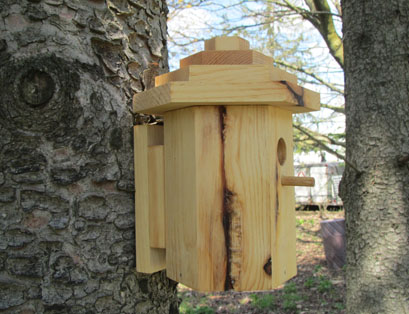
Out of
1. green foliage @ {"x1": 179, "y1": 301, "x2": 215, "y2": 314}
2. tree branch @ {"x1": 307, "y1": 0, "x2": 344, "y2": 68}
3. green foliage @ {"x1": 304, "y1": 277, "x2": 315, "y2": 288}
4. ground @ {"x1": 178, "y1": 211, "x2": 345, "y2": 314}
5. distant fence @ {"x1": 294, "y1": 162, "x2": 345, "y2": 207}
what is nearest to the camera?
green foliage @ {"x1": 179, "y1": 301, "x2": 215, "y2": 314}

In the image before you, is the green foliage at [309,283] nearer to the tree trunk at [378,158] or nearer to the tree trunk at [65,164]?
the tree trunk at [378,158]

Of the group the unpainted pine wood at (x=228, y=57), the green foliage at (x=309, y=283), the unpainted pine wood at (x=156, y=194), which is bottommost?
the green foliage at (x=309, y=283)

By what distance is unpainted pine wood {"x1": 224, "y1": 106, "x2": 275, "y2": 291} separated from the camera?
1.01 metres

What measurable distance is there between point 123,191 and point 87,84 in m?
0.32

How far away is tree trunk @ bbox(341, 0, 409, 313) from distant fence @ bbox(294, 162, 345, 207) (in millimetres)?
7066

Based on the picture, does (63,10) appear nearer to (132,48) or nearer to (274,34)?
(132,48)

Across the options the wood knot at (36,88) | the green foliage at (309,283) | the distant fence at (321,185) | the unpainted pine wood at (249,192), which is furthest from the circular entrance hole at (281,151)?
the distant fence at (321,185)

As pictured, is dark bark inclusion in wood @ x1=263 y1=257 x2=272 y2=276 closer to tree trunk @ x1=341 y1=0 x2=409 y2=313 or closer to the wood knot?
the wood knot

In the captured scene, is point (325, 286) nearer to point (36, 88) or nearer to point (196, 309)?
point (196, 309)

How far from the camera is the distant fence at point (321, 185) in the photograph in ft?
30.9

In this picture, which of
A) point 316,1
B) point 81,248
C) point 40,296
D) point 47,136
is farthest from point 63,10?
point 316,1

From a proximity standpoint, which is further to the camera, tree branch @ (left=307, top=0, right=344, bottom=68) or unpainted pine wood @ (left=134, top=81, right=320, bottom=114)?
tree branch @ (left=307, top=0, right=344, bottom=68)

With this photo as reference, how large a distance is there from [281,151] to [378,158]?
52.9 inches

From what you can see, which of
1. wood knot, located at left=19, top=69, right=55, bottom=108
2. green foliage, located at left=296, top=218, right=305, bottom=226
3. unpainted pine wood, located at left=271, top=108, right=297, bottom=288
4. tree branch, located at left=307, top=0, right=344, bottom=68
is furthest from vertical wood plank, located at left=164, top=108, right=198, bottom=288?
green foliage, located at left=296, top=218, right=305, bottom=226
